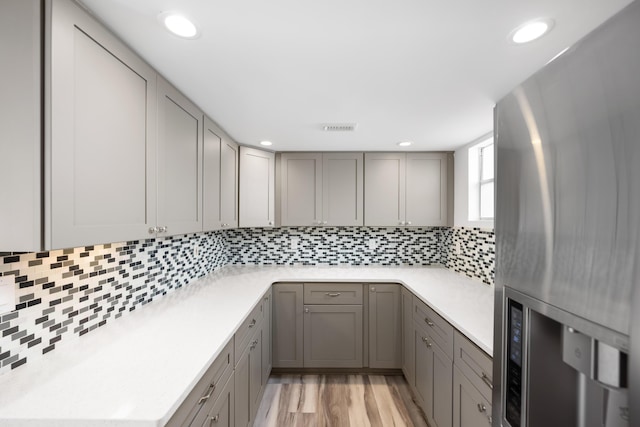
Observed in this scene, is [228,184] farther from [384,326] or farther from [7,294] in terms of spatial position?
[384,326]

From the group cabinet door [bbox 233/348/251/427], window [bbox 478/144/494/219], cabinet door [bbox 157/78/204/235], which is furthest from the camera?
window [bbox 478/144/494/219]

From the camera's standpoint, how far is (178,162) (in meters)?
1.59

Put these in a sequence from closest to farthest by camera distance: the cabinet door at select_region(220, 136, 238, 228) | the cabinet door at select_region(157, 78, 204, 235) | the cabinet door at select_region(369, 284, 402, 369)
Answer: the cabinet door at select_region(157, 78, 204, 235), the cabinet door at select_region(220, 136, 238, 228), the cabinet door at select_region(369, 284, 402, 369)

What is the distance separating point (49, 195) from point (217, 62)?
86 centimetres

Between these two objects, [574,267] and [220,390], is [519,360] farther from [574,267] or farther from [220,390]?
[220,390]

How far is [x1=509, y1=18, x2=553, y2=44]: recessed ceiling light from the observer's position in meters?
1.02

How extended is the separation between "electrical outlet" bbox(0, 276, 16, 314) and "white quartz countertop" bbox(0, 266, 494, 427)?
0.24 metres

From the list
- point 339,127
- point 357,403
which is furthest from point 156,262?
point 357,403

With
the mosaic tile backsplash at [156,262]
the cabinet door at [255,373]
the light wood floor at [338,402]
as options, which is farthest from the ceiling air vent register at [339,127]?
the light wood floor at [338,402]

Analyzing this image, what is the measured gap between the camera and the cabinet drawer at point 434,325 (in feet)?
5.63

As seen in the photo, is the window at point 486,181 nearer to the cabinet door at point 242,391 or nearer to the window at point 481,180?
the window at point 481,180

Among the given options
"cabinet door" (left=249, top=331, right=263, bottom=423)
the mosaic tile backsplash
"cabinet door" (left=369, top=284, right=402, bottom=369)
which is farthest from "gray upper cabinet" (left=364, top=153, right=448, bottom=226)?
"cabinet door" (left=249, top=331, right=263, bottom=423)

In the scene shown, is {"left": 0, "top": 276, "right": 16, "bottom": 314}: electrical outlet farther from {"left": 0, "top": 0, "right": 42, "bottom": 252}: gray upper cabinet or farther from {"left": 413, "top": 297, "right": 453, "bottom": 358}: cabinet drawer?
{"left": 413, "top": 297, "right": 453, "bottom": 358}: cabinet drawer

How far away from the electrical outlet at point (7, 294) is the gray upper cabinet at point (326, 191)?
2126mm
